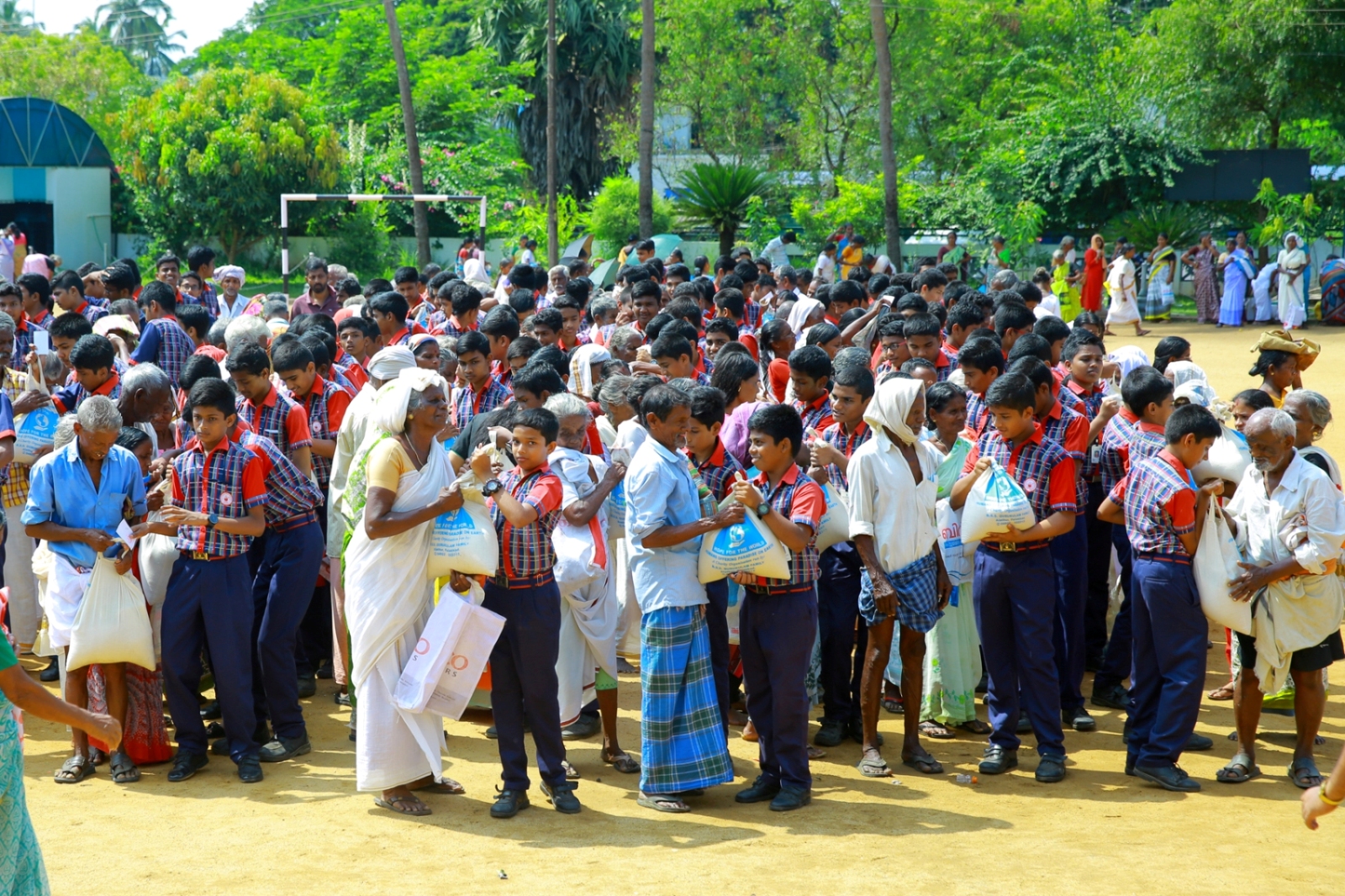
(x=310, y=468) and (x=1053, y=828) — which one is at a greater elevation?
(x=310, y=468)

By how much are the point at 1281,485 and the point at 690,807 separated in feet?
9.52

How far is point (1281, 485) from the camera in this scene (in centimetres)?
579

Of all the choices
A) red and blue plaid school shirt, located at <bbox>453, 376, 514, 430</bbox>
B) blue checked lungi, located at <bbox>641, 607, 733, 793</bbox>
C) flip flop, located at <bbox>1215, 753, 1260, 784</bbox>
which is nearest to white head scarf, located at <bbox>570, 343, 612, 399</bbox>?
red and blue plaid school shirt, located at <bbox>453, 376, 514, 430</bbox>

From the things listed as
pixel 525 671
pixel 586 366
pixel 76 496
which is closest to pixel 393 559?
pixel 525 671

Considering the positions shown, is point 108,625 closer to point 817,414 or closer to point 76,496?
point 76,496

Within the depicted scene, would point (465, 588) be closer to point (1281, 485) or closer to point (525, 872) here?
point (525, 872)

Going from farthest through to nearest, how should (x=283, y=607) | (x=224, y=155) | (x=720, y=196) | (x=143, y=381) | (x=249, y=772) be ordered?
1. (x=224, y=155)
2. (x=720, y=196)
3. (x=143, y=381)
4. (x=283, y=607)
5. (x=249, y=772)

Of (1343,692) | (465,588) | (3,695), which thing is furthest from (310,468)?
(1343,692)

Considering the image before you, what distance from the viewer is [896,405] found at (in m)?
5.96

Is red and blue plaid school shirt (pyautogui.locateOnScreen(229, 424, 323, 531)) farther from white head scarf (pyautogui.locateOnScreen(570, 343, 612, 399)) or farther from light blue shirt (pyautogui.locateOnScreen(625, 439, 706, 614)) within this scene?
white head scarf (pyautogui.locateOnScreen(570, 343, 612, 399))

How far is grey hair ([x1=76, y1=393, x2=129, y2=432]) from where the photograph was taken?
19.4ft

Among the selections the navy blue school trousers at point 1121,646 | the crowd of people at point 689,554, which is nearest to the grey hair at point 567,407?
the crowd of people at point 689,554

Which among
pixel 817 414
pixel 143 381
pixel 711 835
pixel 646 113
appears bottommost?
pixel 711 835

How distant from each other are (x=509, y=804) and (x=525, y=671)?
58 centimetres
